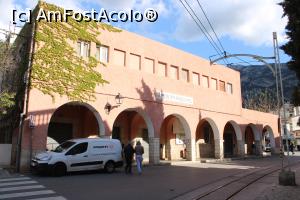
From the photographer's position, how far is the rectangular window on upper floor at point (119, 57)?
22.0 m

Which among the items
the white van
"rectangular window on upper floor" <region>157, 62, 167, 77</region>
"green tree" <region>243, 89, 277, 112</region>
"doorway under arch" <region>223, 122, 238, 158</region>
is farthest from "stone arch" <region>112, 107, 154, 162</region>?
"green tree" <region>243, 89, 277, 112</region>

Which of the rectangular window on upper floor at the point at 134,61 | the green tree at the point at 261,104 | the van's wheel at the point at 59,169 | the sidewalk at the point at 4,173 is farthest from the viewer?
the green tree at the point at 261,104

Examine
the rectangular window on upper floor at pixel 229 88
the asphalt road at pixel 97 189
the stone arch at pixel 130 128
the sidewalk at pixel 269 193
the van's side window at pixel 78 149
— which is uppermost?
the rectangular window on upper floor at pixel 229 88

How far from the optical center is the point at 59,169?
1567cm

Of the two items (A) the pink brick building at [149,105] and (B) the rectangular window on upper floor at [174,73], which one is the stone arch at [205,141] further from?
(B) the rectangular window on upper floor at [174,73]

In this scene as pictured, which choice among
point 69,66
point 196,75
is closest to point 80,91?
point 69,66

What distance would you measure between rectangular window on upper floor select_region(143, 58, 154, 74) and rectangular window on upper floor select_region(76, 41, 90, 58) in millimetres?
4705

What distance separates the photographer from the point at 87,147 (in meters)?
17.1

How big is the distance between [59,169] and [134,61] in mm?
10041

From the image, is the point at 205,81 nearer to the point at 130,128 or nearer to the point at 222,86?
the point at 222,86

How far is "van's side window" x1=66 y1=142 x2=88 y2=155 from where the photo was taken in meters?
16.4

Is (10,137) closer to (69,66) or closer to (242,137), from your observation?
(69,66)

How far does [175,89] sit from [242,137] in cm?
1126

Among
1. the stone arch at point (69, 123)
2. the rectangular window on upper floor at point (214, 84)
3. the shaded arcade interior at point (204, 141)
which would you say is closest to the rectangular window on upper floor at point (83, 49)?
the stone arch at point (69, 123)
